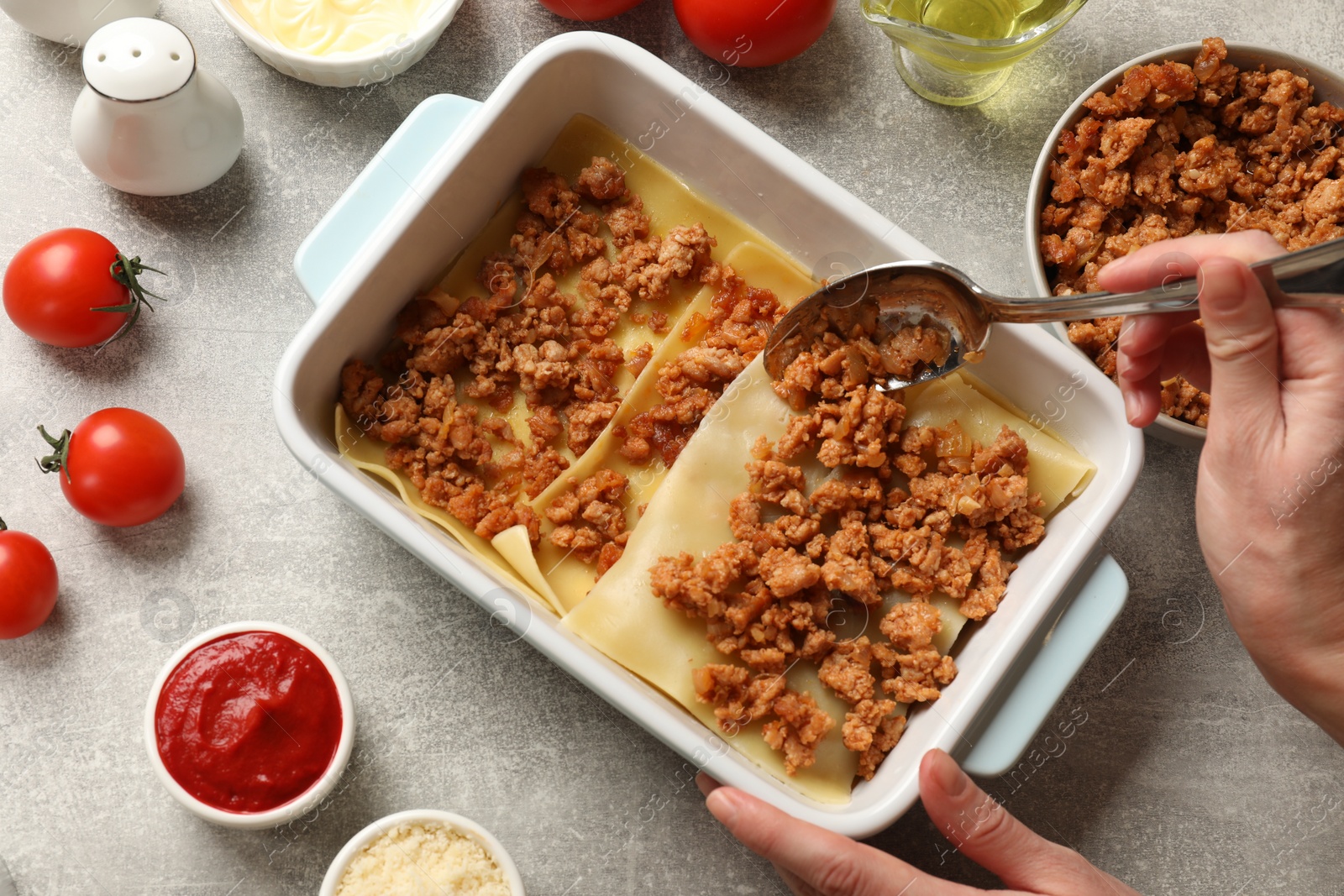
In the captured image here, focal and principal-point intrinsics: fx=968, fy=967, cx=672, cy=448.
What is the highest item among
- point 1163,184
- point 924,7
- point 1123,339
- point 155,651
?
point 924,7

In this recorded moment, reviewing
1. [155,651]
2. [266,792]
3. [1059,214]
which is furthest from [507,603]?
[1059,214]

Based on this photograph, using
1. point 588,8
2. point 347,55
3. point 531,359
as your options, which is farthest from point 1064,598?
point 347,55

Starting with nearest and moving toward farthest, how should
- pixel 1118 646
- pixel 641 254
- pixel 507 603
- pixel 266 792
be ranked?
1. pixel 507 603
2. pixel 266 792
3. pixel 641 254
4. pixel 1118 646

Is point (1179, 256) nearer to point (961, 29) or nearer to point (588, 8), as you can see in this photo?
point (961, 29)

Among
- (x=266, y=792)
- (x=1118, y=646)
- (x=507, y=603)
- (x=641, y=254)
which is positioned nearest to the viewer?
(x=507, y=603)

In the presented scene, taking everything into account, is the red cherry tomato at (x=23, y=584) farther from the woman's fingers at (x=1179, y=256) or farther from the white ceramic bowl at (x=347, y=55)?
the woman's fingers at (x=1179, y=256)

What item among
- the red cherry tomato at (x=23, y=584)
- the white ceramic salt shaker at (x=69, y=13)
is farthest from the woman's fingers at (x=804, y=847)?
the white ceramic salt shaker at (x=69, y=13)

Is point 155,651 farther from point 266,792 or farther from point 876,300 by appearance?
point 876,300
